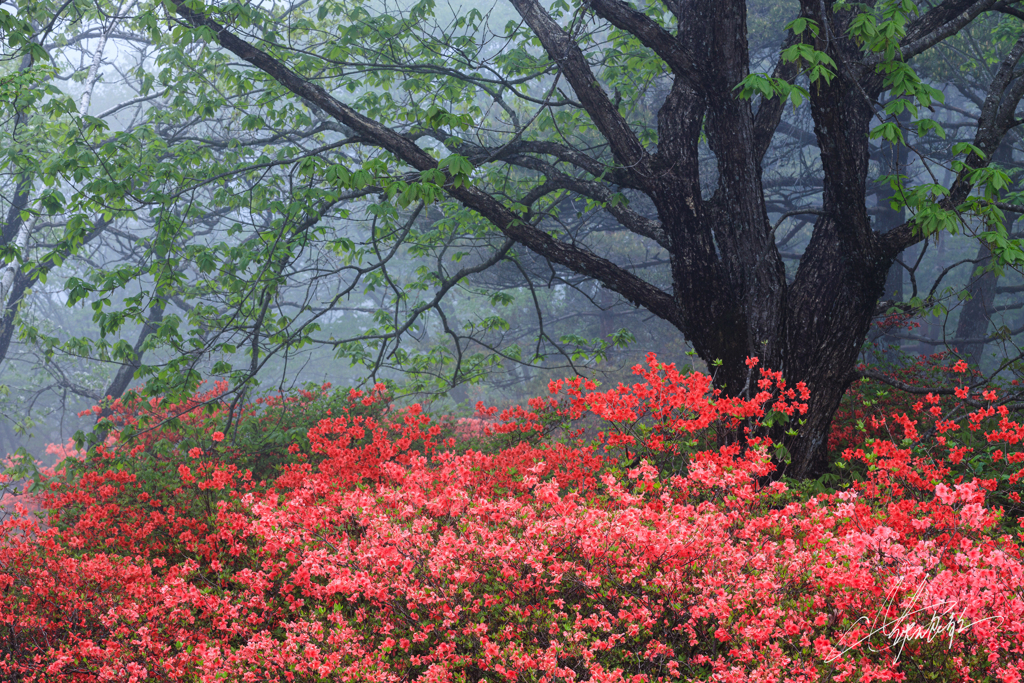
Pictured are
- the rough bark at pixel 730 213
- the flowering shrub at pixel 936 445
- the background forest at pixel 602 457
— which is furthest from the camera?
the rough bark at pixel 730 213

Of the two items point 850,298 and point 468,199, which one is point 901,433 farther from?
point 468,199

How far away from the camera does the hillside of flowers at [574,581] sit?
3057 mm

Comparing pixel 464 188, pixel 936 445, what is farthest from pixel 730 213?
pixel 936 445

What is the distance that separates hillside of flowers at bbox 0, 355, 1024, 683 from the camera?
3.06 meters

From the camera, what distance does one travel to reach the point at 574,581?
354 cm

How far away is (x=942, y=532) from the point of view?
412cm
